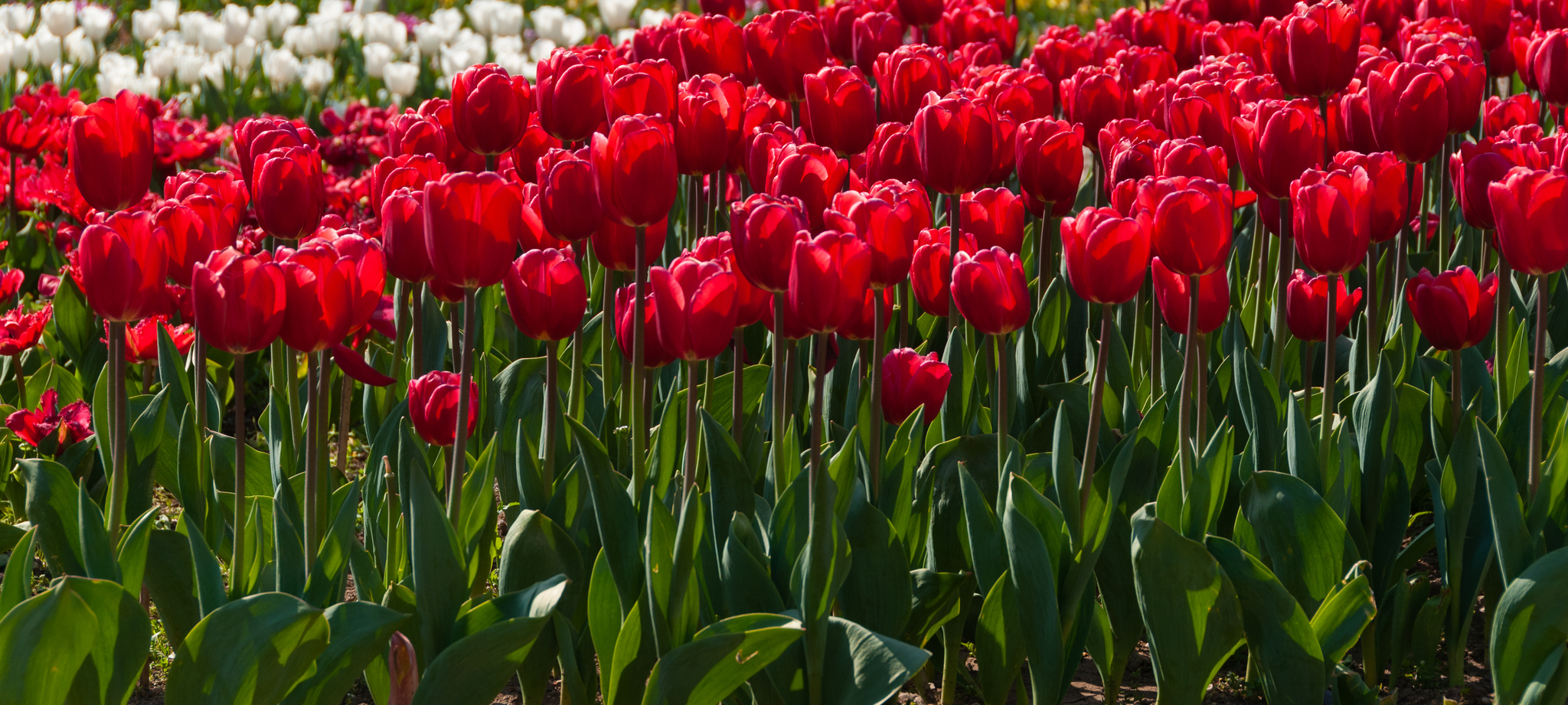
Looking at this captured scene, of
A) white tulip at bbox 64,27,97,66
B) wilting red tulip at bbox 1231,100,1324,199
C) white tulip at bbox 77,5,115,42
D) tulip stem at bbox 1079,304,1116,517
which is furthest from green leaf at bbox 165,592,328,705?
white tulip at bbox 77,5,115,42

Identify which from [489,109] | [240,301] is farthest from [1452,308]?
[240,301]

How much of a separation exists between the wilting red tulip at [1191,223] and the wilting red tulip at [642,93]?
857mm

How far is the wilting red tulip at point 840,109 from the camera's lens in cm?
243

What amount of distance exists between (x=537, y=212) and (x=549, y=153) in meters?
0.11

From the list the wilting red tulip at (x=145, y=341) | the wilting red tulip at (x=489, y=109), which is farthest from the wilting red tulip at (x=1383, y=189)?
the wilting red tulip at (x=145, y=341)

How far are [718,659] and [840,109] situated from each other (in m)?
1.18

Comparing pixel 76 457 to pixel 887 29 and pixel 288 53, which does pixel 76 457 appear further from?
pixel 288 53

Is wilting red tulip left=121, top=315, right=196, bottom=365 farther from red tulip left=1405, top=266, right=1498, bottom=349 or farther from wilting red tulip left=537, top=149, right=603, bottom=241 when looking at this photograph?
red tulip left=1405, top=266, right=1498, bottom=349

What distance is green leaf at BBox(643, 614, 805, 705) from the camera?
1.59 metres

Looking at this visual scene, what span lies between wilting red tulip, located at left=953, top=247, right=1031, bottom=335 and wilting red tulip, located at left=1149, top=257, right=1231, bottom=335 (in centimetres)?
33

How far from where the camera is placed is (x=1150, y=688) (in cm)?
217

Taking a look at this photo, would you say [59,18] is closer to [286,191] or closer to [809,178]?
[286,191]

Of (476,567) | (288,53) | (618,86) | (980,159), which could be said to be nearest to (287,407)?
(476,567)

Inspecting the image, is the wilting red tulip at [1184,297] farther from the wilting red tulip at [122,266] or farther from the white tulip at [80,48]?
the white tulip at [80,48]
